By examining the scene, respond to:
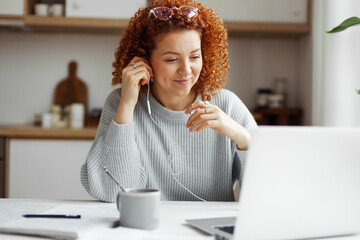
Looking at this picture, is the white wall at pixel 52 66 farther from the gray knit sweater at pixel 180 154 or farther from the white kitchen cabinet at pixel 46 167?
the gray knit sweater at pixel 180 154

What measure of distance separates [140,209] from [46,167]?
7.19ft

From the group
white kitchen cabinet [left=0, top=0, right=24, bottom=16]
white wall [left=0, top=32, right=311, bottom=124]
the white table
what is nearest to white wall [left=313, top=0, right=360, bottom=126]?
white wall [left=0, top=32, right=311, bottom=124]

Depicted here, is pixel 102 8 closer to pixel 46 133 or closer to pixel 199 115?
pixel 46 133

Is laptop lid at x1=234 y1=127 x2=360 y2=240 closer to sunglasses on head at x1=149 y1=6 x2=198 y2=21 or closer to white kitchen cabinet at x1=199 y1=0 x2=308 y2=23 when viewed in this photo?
sunglasses on head at x1=149 y1=6 x2=198 y2=21

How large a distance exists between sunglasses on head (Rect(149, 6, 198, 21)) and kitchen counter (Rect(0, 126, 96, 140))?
1.57m

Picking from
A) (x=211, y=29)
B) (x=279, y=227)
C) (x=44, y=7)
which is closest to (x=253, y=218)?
(x=279, y=227)

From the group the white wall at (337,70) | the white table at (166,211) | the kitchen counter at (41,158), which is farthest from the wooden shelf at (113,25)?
the white table at (166,211)

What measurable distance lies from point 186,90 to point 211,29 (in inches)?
10.0

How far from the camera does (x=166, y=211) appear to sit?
3.67 feet

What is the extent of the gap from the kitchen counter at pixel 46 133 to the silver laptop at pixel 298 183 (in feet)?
7.01

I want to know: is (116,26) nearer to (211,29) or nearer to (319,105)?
(319,105)

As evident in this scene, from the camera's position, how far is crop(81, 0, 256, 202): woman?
1.37 meters

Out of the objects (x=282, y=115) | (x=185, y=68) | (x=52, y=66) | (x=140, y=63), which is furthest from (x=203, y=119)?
(x=52, y=66)

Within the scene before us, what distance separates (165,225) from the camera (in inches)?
38.5
